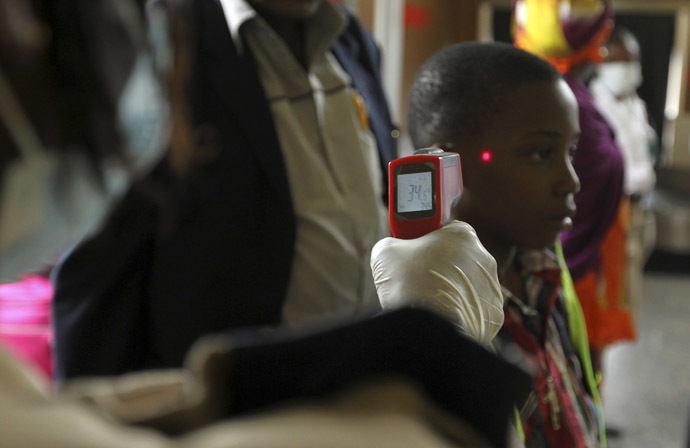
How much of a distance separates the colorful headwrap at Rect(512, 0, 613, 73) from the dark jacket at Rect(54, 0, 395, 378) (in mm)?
542

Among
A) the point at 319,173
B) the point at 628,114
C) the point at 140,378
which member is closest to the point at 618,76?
the point at 628,114

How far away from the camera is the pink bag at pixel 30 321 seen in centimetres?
113

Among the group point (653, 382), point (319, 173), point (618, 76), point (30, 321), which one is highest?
point (319, 173)

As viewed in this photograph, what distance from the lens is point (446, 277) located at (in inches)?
19.8

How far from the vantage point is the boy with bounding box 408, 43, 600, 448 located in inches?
28.1

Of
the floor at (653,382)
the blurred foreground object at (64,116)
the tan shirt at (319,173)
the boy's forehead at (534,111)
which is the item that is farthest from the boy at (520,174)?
the floor at (653,382)

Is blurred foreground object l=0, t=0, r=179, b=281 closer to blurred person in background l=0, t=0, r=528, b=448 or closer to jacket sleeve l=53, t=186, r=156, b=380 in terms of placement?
blurred person in background l=0, t=0, r=528, b=448

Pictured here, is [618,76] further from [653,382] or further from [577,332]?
[577,332]

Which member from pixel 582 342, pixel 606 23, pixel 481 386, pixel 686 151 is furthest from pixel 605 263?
pixel 686 151

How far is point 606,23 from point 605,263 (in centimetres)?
67

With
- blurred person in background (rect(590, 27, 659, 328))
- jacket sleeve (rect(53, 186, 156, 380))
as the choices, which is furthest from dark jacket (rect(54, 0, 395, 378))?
blurred person in background (rect(590, 27, 659, 328))

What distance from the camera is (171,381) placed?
0.34 metres

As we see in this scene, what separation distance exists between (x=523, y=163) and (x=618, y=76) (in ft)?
9.72

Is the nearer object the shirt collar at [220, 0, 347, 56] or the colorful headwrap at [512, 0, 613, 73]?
the shirt collar at [220, 0, 347, 56]
